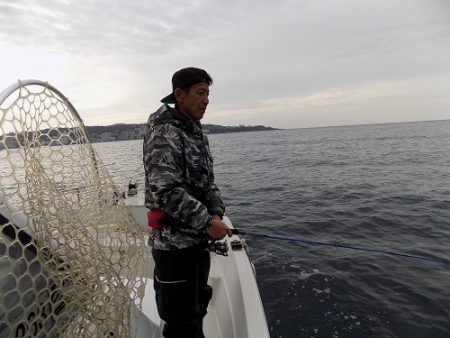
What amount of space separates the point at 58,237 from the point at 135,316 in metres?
1.06

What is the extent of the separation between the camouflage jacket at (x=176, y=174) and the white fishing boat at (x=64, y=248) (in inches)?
20.2

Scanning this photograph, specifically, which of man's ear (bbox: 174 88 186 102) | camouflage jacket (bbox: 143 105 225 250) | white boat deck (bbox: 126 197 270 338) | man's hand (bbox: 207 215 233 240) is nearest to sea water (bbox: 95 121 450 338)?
white boat deck (bbox: 126 197 270 338)

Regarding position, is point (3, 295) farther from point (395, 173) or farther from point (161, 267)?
point (395, 173)

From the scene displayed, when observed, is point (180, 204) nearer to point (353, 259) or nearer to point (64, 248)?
point (64, 248)

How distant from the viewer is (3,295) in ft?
5.32

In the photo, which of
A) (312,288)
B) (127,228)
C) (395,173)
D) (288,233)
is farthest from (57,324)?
(395,173)

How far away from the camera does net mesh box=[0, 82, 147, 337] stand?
1.73m

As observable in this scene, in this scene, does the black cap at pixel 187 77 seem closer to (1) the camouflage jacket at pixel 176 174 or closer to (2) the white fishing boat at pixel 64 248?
(1) the camouflage jacket at pixel 176 174

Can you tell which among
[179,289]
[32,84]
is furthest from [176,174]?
[32,84]

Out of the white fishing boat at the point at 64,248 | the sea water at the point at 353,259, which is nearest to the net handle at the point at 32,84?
the white fishing boat at the point at 64,248

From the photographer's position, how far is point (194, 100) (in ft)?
7.88

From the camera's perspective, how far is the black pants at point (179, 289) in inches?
92.7

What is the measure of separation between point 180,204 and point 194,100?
0.84 meters

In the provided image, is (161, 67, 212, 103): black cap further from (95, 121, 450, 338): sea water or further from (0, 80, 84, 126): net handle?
(95, 121, 450, 338): sea water
